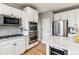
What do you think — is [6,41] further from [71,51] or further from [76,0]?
[76,0]

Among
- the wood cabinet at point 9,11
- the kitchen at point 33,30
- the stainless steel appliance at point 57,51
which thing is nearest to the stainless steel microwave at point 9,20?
the kitchen at point 33,30

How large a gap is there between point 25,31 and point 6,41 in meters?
1.23

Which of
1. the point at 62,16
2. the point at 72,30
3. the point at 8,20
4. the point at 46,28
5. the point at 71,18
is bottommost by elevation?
the point at 72,30

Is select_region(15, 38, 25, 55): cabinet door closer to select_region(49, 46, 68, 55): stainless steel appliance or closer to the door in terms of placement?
select_region(49, 46, 68, 55): stainless steel appliance

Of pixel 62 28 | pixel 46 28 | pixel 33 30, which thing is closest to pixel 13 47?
pixel 33 30

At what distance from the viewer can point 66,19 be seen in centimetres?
376

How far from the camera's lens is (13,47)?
2244 millimetres

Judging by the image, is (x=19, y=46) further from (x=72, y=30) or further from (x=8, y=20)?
(x=72, y=30)

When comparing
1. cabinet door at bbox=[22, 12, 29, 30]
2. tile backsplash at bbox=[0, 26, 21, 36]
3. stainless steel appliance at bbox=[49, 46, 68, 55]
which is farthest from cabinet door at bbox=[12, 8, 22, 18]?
stainless steel appliance at bbox=[49, 46, 68, 55]

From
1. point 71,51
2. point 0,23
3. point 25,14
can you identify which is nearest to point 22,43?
point 0,23

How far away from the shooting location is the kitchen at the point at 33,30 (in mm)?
1623

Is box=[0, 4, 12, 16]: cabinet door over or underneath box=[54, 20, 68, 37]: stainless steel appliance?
over

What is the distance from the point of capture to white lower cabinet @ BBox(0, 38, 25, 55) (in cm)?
194

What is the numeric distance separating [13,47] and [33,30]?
1571 mm
